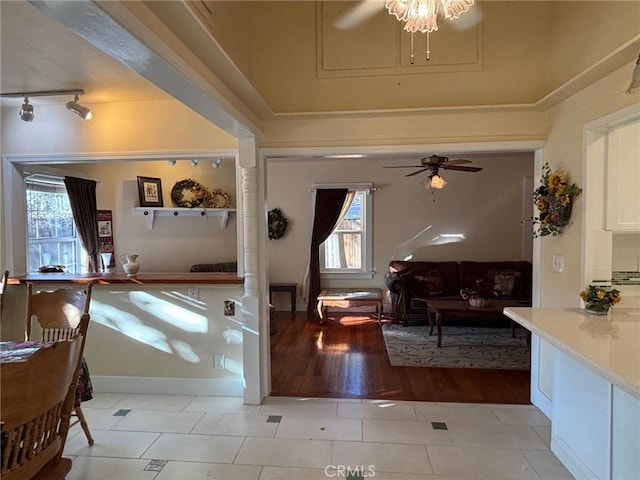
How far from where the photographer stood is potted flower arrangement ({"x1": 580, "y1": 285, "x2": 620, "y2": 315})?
216 cm

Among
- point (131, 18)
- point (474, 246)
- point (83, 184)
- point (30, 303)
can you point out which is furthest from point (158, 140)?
point (474, 246)

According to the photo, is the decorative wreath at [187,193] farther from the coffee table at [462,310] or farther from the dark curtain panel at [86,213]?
the coffee table at [462,310]

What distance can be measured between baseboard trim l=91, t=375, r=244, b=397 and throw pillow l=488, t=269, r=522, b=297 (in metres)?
4.26

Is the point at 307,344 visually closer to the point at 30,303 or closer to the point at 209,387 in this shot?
the point at 209,387

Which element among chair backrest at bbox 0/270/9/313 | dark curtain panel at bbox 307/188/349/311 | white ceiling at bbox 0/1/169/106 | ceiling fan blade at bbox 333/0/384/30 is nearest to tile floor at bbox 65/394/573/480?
chair backrest at bbox 0/270/9/313

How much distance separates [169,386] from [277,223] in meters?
3.71

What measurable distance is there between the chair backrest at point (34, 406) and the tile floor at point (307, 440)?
3.19 feet

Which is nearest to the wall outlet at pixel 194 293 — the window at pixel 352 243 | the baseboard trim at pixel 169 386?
the baseboard trim at pixel 169 386

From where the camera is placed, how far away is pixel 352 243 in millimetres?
6562

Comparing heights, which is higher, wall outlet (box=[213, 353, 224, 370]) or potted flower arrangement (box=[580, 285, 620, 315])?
potted flower arrangement (box=[580, 285, 620, 315])

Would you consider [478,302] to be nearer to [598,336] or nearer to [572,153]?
[572,153]

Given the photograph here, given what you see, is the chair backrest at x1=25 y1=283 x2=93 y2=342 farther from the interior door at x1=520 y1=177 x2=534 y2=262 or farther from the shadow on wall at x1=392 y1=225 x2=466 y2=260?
the interior door at x1=520 y1=177 x2=534 y2=262

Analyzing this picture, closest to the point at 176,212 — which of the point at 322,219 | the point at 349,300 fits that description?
the point at 322,219

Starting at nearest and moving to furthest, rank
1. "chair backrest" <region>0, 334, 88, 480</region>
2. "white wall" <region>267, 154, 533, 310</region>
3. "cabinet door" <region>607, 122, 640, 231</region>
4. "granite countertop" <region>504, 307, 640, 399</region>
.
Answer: "chair backrest" <region>0, 334, 88, 480</region>
"granite countertop" <region>504, 307, 640, 399</region>
"cabinet door" <region>607, 122, 640, 231</region>
"white wall" <region>267, 154, 533, 310</region>
